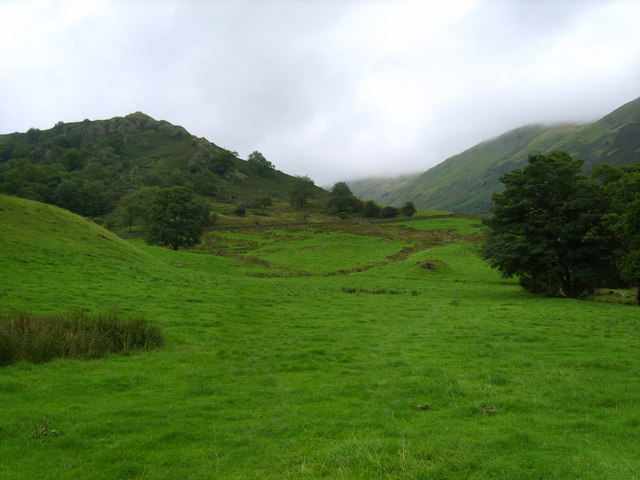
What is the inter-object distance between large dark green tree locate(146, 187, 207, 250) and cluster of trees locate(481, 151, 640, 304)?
2395 inches

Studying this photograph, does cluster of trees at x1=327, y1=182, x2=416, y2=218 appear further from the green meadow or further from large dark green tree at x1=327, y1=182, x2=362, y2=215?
the green meadow

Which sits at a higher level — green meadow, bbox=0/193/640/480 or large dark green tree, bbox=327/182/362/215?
large dark green tree, bbox=327/182/362/215

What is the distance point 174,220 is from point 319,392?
254ft

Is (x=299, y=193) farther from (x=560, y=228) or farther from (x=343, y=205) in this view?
(x=560, y=228)

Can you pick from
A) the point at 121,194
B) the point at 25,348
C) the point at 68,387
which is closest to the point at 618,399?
the point at 68,387

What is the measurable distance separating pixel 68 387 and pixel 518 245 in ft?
123

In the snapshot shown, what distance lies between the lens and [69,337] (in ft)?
48.8

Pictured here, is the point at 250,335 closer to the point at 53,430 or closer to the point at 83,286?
the point at 53,430

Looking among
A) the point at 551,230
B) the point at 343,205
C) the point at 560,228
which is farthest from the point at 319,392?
the point at 343,205

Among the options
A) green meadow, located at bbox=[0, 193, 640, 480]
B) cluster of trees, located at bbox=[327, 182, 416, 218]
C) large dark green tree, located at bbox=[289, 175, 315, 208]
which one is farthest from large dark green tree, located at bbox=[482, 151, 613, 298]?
large dark green tree, located at bbox=[289, 175, 315, 208]

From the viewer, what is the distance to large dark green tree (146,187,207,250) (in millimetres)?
81500

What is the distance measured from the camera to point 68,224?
4494 centimetres

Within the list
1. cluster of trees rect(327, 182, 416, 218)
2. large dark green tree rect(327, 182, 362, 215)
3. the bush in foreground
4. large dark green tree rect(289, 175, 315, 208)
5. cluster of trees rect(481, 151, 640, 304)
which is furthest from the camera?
large dark green tree rect(289, 175, 315, 208)

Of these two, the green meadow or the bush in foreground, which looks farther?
the bush in foreground
